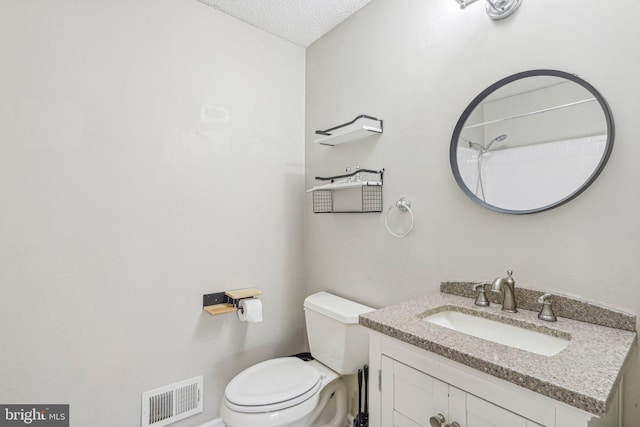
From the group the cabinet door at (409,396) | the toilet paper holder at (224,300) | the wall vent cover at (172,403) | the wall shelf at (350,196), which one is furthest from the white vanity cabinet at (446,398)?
the wall vent cover at (172,403)

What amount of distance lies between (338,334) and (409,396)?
695 mm

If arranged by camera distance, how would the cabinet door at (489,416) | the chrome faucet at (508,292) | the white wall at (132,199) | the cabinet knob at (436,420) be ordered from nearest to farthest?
the cabinet door at (489,416)
the cabinet knob at (436,420)
the chrome faucet at (508,292)
the white wall at (132,199)

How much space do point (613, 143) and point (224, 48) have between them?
6.33 feet

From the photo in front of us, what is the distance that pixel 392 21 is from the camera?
1.64 meters

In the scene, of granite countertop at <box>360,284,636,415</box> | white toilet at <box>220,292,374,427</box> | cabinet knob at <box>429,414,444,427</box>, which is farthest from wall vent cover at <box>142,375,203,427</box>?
cabinet knob at <box>429,414,444,427</box>

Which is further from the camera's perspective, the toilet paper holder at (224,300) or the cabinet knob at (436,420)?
the toilet paper holder at (224,300)

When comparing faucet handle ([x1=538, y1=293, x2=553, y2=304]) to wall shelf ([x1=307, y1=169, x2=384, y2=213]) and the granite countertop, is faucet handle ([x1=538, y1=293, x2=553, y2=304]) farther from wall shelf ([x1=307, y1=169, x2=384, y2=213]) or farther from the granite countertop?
wall shelf ([x1=307, y1=169, x2=384, y2=213])

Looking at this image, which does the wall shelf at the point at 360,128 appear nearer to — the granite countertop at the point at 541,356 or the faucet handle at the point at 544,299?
the granite countertop at the point at 541,356

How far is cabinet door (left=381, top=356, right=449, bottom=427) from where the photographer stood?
2.89 feet

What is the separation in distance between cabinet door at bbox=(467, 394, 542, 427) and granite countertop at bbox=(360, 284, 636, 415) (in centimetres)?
10

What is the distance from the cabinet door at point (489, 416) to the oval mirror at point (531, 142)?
0.70 m

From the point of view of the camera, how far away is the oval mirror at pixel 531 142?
102 cm

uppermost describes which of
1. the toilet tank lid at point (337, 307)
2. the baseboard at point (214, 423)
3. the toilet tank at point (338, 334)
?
the toilet tank lid at point (337, 307)

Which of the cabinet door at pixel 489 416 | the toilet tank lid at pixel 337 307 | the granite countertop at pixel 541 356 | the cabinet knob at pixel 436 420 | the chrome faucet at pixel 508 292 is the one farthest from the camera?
the toilet tank lid at pixel 337 307
